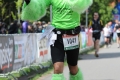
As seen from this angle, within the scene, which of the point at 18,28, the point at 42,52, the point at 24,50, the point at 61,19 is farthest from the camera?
the point at 18,28

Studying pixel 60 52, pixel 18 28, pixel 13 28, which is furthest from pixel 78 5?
pixel 18 28

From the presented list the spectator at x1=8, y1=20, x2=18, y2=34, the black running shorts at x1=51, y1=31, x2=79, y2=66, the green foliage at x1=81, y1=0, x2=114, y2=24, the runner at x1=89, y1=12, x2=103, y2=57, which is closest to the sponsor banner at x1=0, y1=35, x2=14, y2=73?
the black running shorts at x1=51, y1=31, x2=79, y2=66

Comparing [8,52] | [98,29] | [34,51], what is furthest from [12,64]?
[98,29]

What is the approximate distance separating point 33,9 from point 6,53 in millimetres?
4331

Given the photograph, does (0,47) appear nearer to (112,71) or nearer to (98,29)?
(112,71)

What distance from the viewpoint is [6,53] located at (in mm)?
9766

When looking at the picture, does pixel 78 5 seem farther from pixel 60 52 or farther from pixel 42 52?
pixel 42 52

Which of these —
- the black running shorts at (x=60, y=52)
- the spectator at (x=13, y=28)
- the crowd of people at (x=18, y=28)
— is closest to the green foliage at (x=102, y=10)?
the crowd of people at (x=18, y=28)

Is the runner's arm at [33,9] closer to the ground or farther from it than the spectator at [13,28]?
farther from it

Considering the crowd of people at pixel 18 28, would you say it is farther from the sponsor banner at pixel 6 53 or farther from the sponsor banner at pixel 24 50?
the sponsor banner at pixel 6 53

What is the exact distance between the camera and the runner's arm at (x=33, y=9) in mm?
5575

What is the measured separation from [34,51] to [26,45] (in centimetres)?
87

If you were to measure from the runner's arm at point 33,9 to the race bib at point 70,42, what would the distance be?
19.7 inches

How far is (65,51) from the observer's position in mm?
5898
